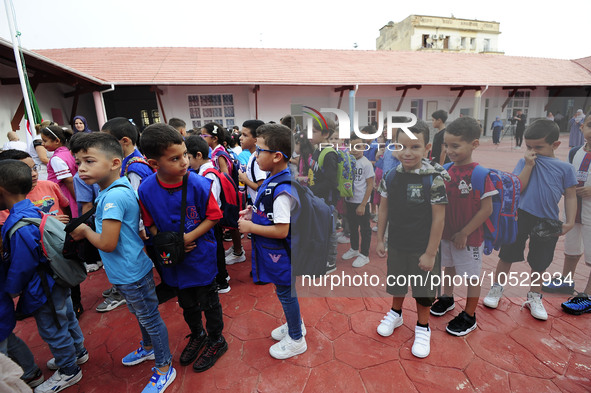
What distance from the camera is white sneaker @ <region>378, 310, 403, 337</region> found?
212 centimetres

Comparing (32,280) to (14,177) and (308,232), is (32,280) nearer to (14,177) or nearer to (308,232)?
(14,177)

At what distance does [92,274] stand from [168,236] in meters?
2.55

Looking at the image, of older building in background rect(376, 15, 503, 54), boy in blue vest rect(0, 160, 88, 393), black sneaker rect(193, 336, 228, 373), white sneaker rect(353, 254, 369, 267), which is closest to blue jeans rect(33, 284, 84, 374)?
boy in blue vest rect(0, 160, 88, 393)

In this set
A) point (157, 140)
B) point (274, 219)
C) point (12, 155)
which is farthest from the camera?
point (12, 155)

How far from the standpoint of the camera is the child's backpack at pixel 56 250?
5.43ft

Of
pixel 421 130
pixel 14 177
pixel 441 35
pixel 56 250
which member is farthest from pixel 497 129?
pixel 441 35

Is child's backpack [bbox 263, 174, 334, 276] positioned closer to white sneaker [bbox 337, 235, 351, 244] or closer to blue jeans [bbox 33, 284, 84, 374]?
white sneaker [bbox 337, 235, 351, 244]

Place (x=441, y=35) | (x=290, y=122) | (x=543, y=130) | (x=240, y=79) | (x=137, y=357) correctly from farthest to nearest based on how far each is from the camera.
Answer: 1. (x=441, y=35)
2. (x=240, y=79)
3. (x=290, y=122)
4. (x=137, y=357)
5. (x=543, y=130)

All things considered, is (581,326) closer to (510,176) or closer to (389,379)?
(510,176)

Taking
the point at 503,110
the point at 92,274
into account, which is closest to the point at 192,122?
the point at 92,274

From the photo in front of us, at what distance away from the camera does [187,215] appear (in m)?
1.70

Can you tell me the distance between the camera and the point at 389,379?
1768mm

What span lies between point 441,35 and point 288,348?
33824 millimetres

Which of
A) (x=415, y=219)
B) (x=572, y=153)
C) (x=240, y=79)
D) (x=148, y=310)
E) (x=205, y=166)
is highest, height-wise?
(x=240, y=79)
